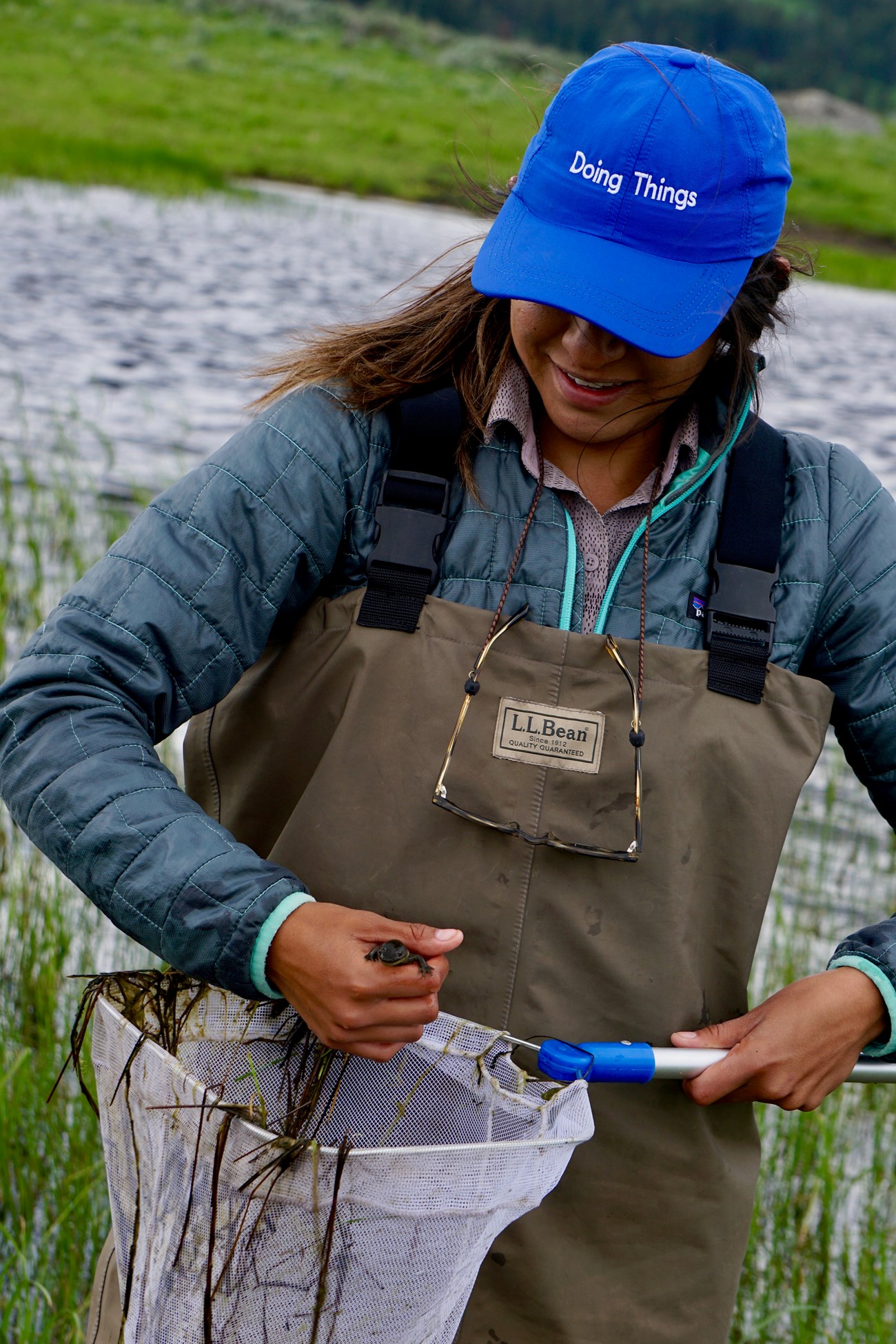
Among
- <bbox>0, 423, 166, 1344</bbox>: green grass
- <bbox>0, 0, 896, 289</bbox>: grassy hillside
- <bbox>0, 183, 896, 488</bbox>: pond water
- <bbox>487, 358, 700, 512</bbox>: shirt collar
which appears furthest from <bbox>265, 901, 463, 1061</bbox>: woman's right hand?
<bbox>0, 0, 896, 289</bbox>: grassy hillside

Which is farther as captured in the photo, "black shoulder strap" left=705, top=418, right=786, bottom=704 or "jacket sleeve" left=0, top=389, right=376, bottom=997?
"black shoulder strap" left=705, top=418, right=786, bottom=704

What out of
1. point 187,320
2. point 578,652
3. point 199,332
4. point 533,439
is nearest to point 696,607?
point 578,652

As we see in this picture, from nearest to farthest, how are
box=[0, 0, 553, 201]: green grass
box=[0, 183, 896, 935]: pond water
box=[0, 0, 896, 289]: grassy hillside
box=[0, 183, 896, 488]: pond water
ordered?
box=[0, 183, 896, 935]: pond water < box=[0, 183, 896, 488]: pond water < box=[0, 0, 553, 201]: green grass < box=[0, 0, 896, 289]: grassy hillside

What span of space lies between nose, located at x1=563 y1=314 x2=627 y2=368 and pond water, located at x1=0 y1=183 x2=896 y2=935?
511mm

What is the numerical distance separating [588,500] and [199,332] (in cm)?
911

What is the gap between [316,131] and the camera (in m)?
30.0

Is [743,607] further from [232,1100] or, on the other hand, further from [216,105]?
[216,105]

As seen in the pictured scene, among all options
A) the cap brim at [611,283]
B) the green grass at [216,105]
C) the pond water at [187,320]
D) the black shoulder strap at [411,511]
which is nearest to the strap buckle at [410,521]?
the black shoulder strap at [411,511]

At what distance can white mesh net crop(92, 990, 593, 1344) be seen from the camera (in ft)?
3.94

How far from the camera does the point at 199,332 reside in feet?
33.3

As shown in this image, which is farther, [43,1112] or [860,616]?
[43,1112]

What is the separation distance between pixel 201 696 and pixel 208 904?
276mm

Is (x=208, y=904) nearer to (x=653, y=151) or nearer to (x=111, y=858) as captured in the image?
(x=111, y=858)

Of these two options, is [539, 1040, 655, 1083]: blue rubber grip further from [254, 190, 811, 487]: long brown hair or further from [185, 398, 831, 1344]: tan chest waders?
[254, 190, 811, 487]: long brown hair
